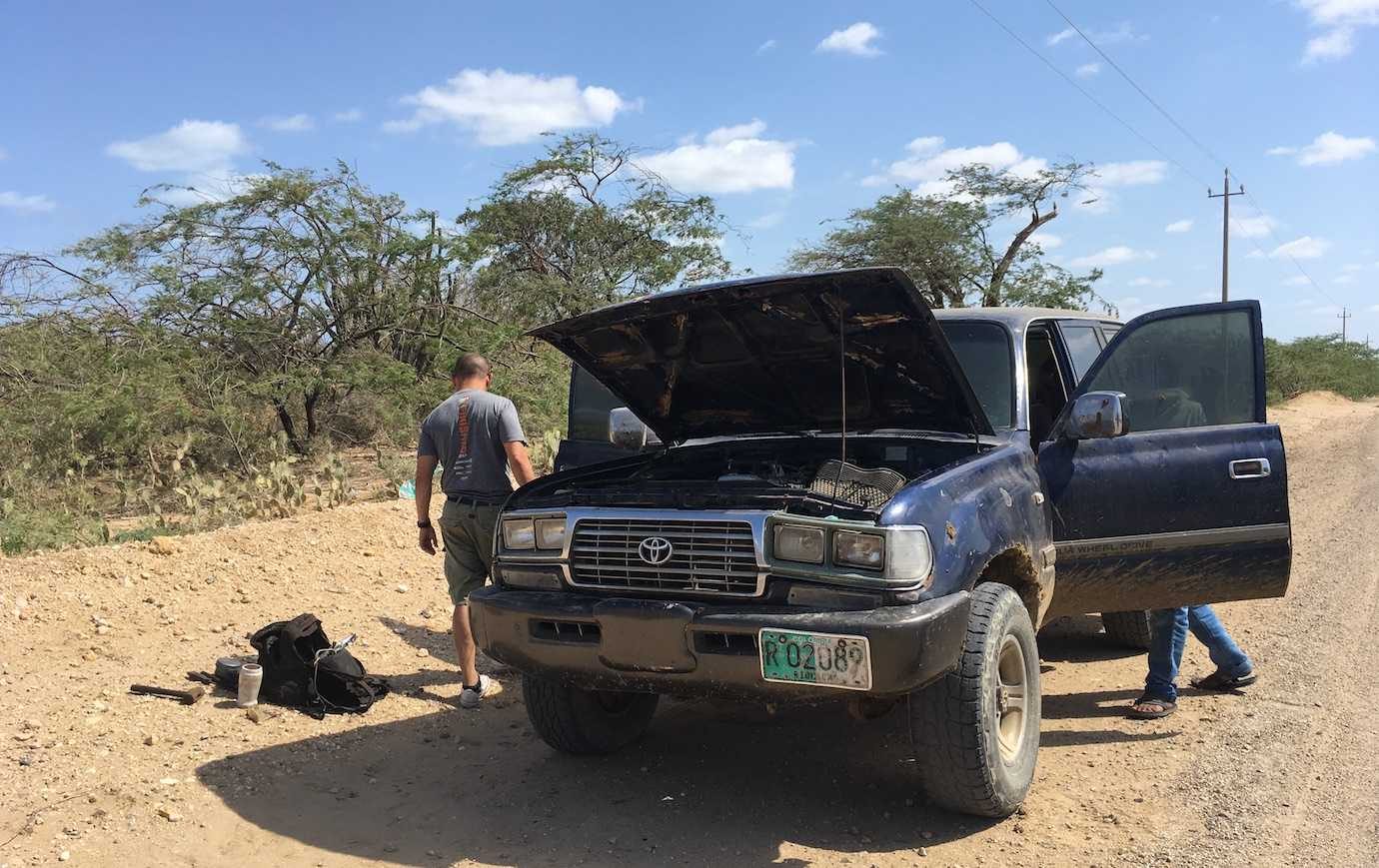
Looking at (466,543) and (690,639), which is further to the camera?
(466,543)

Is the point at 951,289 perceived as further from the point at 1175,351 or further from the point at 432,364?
the point at 1175,351

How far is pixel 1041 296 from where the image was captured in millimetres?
27234

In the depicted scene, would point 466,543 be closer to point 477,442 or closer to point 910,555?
point 477,442

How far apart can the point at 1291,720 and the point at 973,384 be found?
218 centimetres

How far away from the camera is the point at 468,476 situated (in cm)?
559

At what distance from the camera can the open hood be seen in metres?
4.06

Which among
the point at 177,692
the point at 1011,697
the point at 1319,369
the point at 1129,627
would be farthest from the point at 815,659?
the point at 1319,369

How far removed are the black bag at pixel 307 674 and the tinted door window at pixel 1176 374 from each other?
3.99 metres

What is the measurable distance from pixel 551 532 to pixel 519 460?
1.47 meters

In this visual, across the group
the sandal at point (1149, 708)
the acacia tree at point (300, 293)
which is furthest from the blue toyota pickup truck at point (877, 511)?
the acacia tree at point (300, 293)

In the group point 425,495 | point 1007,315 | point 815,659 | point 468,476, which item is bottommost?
point 815,659

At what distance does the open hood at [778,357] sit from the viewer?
4059 mm

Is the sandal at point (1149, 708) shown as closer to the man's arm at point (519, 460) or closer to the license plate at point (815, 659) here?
the license plate at point (815, 659)

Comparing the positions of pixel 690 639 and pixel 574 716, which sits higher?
pixel 690 639
